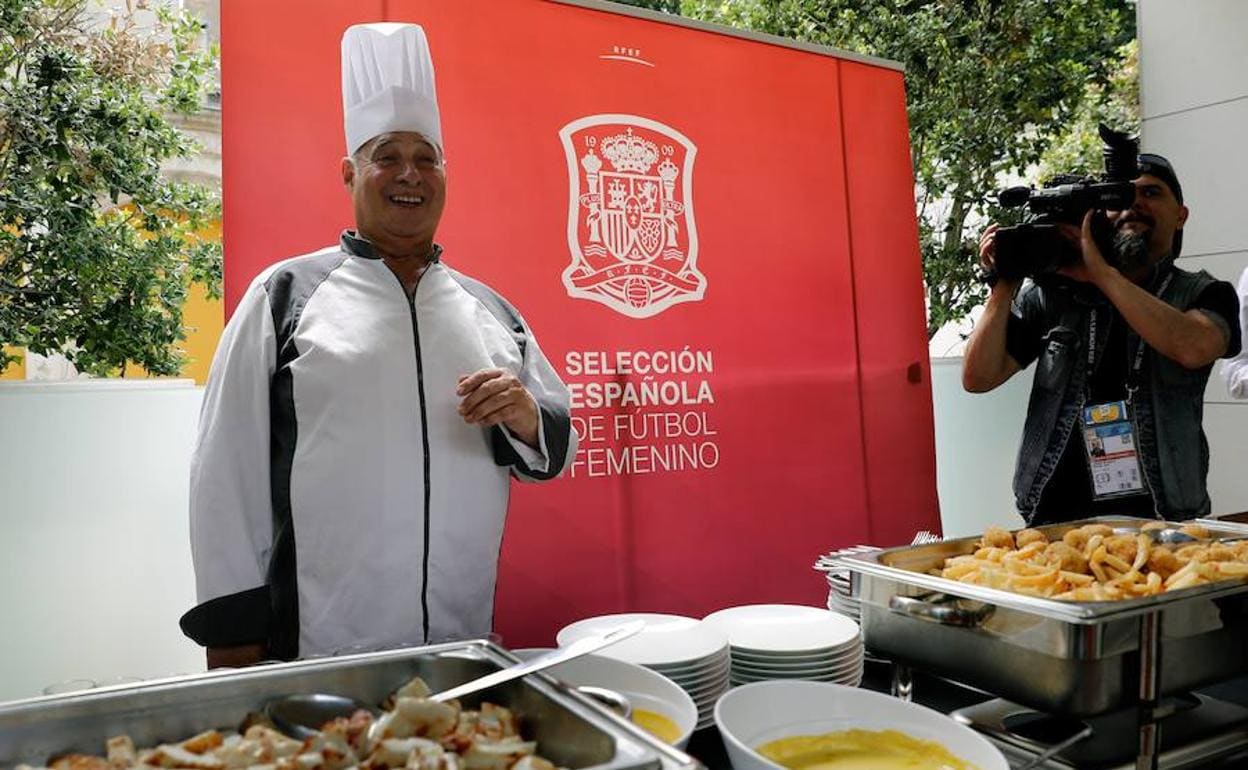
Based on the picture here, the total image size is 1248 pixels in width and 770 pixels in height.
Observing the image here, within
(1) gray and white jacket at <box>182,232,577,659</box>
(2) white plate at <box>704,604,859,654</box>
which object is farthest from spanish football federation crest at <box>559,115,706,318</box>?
(2) white plate at <box>704,604,859,654</box>

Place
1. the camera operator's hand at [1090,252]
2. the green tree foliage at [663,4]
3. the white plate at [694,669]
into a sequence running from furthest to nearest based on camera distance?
the green tree foliage at [663,4] < the camera operator's hand at [1090,252] < the white plate at [694,669]

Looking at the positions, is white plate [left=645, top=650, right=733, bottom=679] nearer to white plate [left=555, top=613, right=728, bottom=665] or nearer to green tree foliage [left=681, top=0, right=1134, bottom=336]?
white plate [left=555, top=613, right=728, bottom=665]

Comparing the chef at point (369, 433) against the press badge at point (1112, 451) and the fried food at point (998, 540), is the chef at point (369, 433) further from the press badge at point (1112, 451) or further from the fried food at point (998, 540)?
the press badge at point (1112, 451)

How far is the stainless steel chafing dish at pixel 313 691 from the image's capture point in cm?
69

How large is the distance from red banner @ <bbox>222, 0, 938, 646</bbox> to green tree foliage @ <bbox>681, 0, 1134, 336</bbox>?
4.37ft

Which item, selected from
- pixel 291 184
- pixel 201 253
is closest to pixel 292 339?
pixel 291 184

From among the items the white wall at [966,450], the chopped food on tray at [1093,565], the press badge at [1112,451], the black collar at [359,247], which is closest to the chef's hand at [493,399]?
the black collar at [359,247]

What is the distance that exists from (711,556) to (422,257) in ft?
4.01

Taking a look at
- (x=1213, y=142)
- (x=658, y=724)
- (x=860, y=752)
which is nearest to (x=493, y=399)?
(x=658, y=724)

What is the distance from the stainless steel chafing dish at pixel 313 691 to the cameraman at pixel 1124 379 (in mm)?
1514

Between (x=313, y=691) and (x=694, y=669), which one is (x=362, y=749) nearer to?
(x=313, y=691)

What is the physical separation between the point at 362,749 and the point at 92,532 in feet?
4.55

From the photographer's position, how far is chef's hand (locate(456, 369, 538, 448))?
136cm

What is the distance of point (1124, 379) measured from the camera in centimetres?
199
